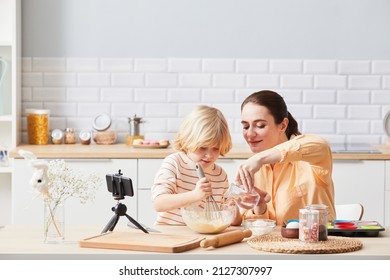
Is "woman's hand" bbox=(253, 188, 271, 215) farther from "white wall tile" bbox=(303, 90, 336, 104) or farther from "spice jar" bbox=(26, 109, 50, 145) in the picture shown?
"spice jar" bbox=(26, 109, 50, 145)

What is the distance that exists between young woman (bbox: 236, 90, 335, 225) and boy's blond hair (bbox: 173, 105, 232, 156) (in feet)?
0.89

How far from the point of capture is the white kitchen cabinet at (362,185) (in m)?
5.20

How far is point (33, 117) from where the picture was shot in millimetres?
5574

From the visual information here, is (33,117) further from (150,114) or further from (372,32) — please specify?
(372,32)

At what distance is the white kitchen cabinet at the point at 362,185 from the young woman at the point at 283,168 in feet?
4.63

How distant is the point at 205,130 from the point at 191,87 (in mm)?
2405

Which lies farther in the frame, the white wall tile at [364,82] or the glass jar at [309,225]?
the white wall tile at [364,82]

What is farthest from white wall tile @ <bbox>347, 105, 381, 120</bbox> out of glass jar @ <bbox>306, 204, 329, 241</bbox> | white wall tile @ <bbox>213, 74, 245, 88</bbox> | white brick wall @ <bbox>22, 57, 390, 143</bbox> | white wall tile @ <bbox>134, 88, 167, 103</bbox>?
glass jar @ <bbox>306, 204, 329, 241</bbox>

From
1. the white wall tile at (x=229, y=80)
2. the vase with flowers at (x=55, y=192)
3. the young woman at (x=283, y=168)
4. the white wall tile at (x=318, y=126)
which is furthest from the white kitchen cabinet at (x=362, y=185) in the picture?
the vase with flowers at (x=55, y=192)

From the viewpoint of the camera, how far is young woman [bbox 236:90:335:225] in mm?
3523

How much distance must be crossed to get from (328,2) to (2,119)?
239 centimetres

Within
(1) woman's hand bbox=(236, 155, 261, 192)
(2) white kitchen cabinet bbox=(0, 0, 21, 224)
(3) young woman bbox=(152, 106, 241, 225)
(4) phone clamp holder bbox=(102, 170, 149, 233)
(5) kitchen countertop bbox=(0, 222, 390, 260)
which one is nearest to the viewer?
(5) kitchen countertop bbox=(0, 222, 390, 260)

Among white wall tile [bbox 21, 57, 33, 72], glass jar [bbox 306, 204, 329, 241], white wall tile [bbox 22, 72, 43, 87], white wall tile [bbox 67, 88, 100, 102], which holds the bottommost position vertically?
glass jar [bbox 306, 204, 329, 241]

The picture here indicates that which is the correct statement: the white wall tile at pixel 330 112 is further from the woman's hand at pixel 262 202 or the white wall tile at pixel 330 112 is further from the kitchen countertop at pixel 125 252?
the kitchen countertop at pixel 125 252
